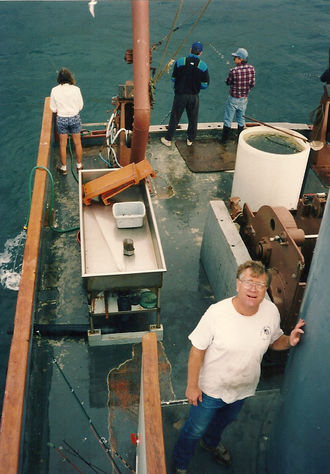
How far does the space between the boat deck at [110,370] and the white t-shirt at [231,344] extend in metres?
0.89

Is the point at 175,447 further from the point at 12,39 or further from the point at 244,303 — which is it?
the point at 12,39

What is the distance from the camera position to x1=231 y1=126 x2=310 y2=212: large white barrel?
489 centimetres

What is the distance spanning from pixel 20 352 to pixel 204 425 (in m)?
1.72

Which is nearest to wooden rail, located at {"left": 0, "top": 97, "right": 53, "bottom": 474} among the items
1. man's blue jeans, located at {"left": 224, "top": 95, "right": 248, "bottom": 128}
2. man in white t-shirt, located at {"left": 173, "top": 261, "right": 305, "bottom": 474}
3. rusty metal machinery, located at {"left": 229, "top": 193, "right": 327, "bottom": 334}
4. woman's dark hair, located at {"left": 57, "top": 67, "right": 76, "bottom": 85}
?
man in white t-shirt, located at {"left": 173, "top": 261, "right": 305, "bottom": 474}

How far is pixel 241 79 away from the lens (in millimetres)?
6930

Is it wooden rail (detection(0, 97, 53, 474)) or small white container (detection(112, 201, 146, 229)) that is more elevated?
small white container (detection(112, 201, 146, 229))

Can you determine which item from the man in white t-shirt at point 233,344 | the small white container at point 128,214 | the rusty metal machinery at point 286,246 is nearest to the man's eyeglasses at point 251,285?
the man in white t-shirt at point 233,344

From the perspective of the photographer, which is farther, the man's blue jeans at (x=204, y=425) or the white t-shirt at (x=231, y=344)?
the man's blue jeans at (x=204, y=425)

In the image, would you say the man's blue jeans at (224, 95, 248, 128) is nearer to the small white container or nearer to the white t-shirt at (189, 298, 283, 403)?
the small white container

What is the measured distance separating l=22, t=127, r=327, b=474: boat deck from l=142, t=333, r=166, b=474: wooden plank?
3.51ft

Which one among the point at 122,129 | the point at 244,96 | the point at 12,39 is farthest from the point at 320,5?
the point at 122,129

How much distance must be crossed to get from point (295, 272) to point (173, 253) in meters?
2.13

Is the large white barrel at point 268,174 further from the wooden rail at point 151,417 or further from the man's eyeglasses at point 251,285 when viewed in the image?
the wooden rail at point 151,417

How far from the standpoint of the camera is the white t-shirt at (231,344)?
2381 mm
